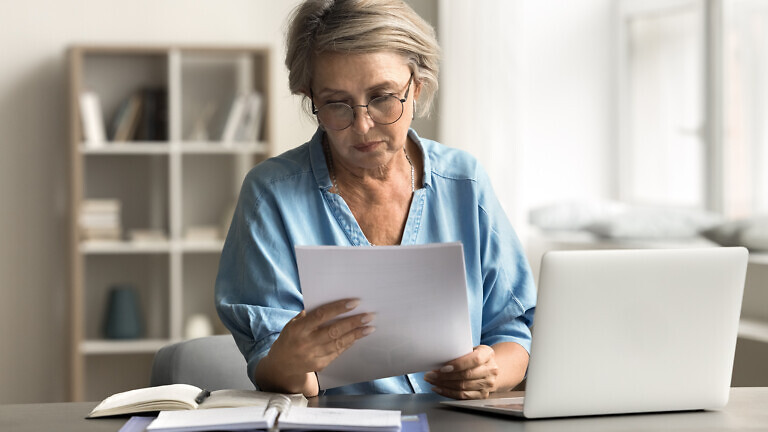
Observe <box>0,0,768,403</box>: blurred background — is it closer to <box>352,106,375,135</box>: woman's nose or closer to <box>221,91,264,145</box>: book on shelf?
<box>221,91,264,145</box>: book on shelf

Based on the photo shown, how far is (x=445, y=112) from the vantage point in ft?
13.3

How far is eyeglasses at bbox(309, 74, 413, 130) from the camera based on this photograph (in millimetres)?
1559

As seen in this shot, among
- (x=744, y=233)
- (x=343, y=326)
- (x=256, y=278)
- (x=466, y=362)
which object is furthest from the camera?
(x=744, y=233)

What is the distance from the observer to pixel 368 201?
1.67 m

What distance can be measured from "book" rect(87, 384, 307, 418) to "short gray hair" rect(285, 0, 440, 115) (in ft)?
1.98

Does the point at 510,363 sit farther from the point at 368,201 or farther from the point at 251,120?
the point at 251,120

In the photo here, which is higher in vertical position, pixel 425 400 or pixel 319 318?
pixel 319 318

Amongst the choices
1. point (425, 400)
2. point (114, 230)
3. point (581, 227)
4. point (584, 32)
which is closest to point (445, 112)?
point (581, 227)

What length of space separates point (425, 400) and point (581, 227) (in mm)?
2652

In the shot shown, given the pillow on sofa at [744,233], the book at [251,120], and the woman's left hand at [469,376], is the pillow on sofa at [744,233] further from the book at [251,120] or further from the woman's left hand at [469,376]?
the book at [251,120]

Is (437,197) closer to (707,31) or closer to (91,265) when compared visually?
(91,265)

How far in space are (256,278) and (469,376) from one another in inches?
16.0

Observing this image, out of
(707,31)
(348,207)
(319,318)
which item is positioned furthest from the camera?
(707,31)

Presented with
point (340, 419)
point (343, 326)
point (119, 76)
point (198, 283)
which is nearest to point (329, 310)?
point (343, 326)
